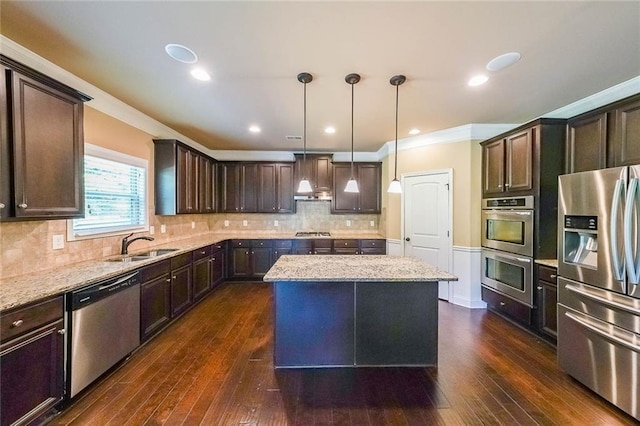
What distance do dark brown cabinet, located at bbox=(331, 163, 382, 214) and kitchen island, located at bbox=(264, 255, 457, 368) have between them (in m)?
3.24

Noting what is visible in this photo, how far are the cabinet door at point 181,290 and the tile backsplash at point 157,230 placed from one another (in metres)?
0.64

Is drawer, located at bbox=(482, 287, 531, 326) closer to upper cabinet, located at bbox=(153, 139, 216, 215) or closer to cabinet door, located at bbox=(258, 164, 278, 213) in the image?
cabinet door, located at bbox=(258, 164, 278, 213)

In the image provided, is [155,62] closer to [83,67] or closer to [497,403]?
[83,67]

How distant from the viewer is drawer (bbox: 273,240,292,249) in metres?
5.25

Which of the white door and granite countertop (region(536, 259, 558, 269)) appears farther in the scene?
the white door

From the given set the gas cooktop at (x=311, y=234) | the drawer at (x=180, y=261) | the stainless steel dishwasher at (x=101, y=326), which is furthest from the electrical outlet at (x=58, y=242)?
the gas cooktop at (x=311, y=234)

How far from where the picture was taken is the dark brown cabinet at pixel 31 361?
1.58 meters

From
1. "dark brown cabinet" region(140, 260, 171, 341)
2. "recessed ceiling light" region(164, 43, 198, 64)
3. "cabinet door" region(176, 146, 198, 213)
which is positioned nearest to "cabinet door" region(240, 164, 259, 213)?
"cabinet door" region(176, 146, 198, 213)

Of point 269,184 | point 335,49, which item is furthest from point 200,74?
point 269,184

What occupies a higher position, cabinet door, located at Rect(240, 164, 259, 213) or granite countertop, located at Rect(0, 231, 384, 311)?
cabinet door, located at Rect(240, 164, 259, 213)

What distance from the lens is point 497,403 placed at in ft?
6.75

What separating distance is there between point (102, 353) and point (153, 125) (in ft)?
9.60

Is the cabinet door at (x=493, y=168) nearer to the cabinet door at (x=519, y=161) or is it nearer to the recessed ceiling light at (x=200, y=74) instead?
the cabinet door at (x=519, y=161)

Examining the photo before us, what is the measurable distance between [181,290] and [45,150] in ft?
7.14
